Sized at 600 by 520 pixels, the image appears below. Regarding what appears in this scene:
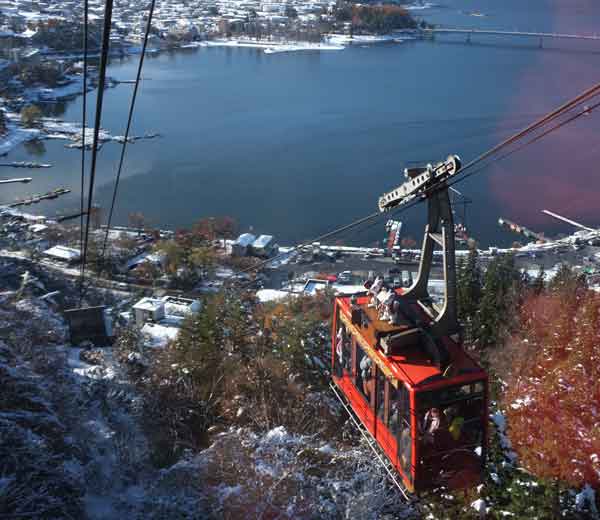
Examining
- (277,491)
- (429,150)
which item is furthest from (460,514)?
(429,150)

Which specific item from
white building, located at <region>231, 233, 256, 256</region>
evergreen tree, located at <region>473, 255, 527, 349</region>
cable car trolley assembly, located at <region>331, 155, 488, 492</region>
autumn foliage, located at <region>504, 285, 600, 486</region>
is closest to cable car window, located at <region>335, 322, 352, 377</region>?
cable car trolley assembly, located at <region>331, 155, 488, 492</region>

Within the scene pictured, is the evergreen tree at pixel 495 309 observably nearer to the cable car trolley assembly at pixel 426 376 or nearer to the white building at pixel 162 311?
the white building at pixel 162 311

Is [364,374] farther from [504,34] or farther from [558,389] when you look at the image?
[504,34]

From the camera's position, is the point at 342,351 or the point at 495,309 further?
the point at 495,309

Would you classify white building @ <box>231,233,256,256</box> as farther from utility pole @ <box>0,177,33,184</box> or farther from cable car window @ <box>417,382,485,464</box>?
cable car window @ <box>417,382,485,464</box>

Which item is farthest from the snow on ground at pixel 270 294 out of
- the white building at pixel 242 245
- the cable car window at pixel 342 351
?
the cable car window at pixel 342 351

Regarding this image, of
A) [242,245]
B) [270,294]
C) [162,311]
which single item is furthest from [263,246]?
[162,311]
